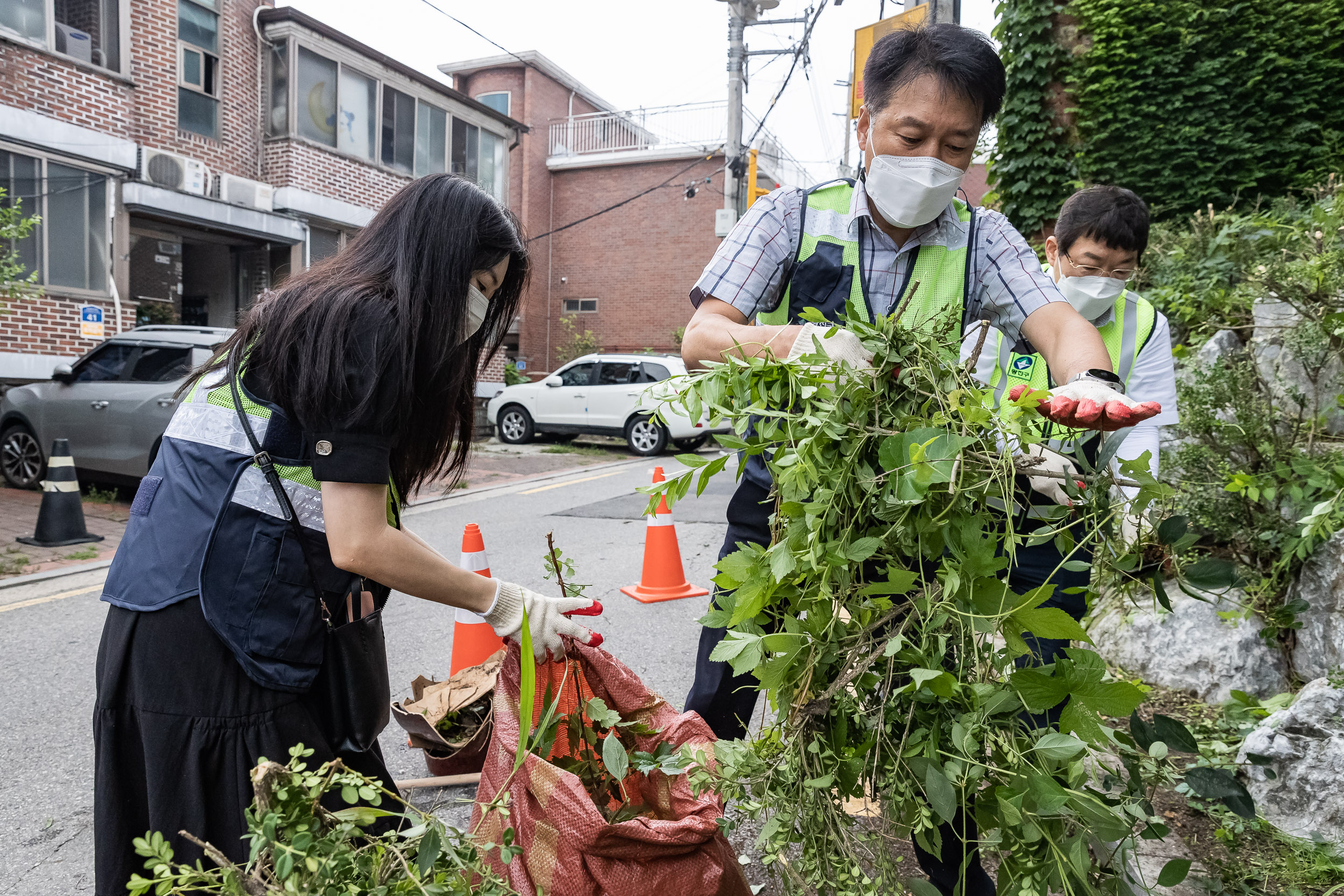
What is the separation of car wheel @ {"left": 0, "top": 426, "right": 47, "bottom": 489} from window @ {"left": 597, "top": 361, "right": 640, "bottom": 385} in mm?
7787

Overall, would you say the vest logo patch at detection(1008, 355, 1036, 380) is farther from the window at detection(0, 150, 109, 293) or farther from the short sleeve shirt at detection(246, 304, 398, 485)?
the window at detection(0, 150, 109, 293)

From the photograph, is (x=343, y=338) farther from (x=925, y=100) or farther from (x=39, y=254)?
(x=39, y=254)

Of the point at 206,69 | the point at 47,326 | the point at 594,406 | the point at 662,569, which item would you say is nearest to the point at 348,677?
the point at 662,569

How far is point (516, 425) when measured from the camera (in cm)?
1531

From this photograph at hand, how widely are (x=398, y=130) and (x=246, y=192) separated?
3979 mm

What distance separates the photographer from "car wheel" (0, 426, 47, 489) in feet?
28.7

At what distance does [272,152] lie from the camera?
1427 cm

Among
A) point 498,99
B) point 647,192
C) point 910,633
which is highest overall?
point 498,99

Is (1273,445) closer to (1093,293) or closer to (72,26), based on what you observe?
(1093,293)

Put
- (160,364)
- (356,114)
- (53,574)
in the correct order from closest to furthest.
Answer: (53,574)
(160,364)
(356,114)

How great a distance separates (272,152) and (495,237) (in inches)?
574

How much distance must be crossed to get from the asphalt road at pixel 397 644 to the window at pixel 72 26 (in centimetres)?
772

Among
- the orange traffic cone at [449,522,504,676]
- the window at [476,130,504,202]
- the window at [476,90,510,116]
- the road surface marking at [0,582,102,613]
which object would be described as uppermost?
the window at [476,90,510,116]

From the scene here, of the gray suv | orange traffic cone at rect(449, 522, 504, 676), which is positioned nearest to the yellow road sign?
orange traffic cone at rect(449, 522, 504, 676)
